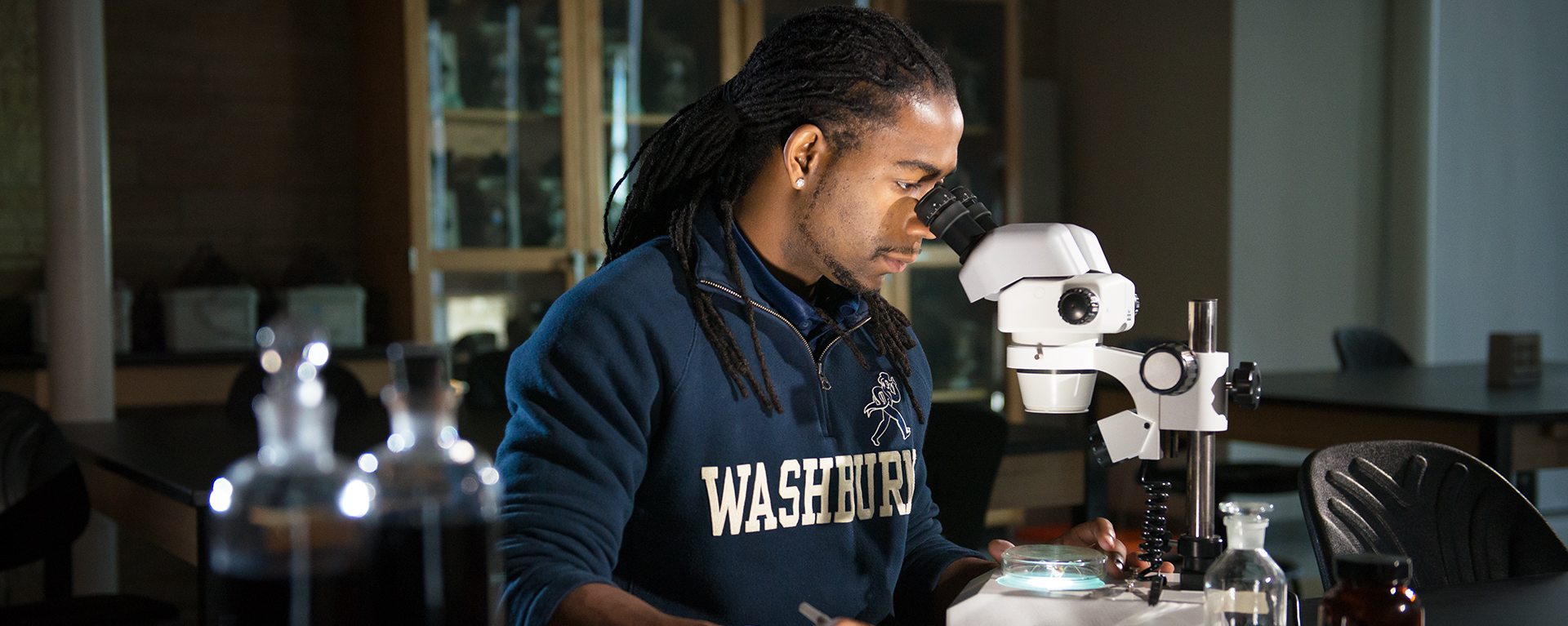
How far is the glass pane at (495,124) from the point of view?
3.97 meters

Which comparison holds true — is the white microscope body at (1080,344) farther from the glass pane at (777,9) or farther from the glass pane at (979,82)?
the glass pane at (979,82)

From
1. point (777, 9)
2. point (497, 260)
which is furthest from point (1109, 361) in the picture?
point (777, 9)

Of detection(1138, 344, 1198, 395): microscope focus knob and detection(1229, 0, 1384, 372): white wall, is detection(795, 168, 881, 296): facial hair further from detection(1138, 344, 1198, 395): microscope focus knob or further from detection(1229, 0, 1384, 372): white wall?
detection(1229, 0, 1384, 372): white wall

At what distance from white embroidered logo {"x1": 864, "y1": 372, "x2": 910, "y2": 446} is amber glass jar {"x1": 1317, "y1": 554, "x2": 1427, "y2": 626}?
1.75ft

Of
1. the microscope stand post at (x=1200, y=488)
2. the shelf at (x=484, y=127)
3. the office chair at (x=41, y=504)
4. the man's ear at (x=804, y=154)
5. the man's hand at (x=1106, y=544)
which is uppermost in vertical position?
the shelf at (x=484, y=127)

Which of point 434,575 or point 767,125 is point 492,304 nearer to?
point 767,125

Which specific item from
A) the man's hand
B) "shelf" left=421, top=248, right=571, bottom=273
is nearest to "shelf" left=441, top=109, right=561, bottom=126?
"shelf" left=421, top=248, right=571, bottom=273

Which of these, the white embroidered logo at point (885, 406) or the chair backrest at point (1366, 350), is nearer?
the white embroidered logo at point (885, 406)

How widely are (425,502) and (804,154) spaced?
0.69 meters

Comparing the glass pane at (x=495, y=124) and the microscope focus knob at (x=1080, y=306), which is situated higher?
the glass pane at (x=495, y=124)

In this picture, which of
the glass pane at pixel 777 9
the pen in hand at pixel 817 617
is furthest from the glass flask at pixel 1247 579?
the glass pane at pixel 777 9

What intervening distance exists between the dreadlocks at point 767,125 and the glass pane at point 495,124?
275 centimetres

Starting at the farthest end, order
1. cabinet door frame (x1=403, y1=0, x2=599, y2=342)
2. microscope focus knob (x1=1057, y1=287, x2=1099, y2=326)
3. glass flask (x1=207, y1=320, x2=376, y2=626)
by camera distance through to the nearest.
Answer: cabinet door frame (x1=403, y1=0, x2=599, y2=342) → microscope focus knob (x1=1057, y1=287, x2=1099, y2=326) → glass flask (x1=207, y1=320, x2=376, y2=626)

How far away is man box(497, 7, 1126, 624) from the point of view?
1.07 metres
